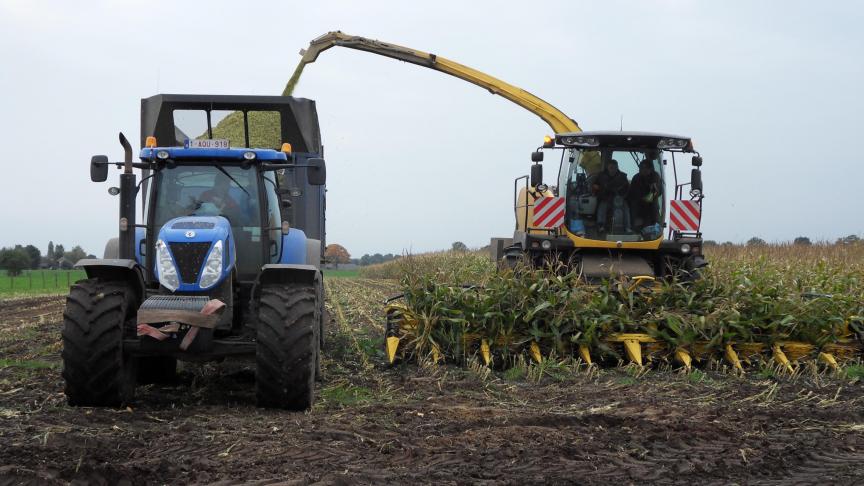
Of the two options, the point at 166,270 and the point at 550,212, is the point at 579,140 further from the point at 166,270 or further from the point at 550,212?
the point at 166,270

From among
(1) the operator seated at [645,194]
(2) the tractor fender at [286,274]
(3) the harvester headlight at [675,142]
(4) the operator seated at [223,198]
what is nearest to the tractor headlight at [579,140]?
(1) the operator seated at [645,194]

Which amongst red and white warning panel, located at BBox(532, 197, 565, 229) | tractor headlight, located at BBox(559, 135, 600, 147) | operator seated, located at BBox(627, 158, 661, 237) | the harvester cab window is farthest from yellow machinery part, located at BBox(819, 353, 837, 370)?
the harvester cab window

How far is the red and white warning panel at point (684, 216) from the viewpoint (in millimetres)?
11344

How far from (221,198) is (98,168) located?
1.06m

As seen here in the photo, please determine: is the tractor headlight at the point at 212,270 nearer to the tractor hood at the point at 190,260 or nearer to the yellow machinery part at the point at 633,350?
the tractor hood at the point at 190,260

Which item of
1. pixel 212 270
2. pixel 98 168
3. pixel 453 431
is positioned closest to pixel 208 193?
pixel 98 168

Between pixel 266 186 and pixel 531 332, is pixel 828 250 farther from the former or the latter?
pixel 266 186

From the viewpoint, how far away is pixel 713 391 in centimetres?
783

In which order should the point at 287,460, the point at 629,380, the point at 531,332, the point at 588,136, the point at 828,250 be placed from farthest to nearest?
the point at 828,250 < the point at 588,136 < the point at 531,332 < the point at 629,380 < the point at 287,460

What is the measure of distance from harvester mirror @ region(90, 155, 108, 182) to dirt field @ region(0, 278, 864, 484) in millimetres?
1795

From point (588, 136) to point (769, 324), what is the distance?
3.33m

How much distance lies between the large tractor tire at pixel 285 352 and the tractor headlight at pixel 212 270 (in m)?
0.42

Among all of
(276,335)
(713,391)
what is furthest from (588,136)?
(276,335)

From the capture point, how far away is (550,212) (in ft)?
37.3
